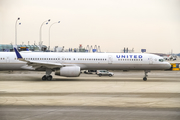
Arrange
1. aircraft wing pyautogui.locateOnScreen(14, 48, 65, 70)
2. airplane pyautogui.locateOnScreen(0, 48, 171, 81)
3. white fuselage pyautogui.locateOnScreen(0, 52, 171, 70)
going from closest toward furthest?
aircraft wing pyautogui.locateOnScreen(14, 48, 65, 70)
airplane pyautogui.locateOnScreen(0, 48, 171, 81)
white fuselage pyautogui.locateOnScreen(0, 52, 171, 70)

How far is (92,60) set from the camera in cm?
3531

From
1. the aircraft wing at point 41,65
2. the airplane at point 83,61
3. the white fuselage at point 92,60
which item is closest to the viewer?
the aircraft wing at point 41,65

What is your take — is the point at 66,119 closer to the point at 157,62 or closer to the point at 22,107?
the point at 22,107

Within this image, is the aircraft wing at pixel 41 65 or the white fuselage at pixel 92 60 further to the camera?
the white fuselage at pixel 92 60

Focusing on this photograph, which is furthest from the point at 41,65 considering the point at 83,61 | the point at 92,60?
the point at 92,60

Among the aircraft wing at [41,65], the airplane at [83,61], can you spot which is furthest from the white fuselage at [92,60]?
the aircraft wing at [41,65]

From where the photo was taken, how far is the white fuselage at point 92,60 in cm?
3516

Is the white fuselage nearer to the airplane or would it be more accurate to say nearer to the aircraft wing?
the airplane

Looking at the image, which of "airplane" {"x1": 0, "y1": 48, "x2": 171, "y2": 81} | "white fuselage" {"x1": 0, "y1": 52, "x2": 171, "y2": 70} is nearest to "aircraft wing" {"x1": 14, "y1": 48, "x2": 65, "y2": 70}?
"airplane" {"x1": 0, "y1": 48, "x2": 171, "y2": 81}

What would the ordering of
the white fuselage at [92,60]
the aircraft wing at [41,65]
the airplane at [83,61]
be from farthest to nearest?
the white fuselage at [92,60]
the airplane at [83,61]
the aircraft wing at [41,65]

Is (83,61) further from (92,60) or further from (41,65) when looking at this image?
(41,65)

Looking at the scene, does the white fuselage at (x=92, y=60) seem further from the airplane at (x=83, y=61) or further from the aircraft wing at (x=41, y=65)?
the aircraft wing at (x=41, y=65)

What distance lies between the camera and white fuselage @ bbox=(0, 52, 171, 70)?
35156 millimetres

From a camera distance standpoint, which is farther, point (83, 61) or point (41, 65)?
point (83, 61)
